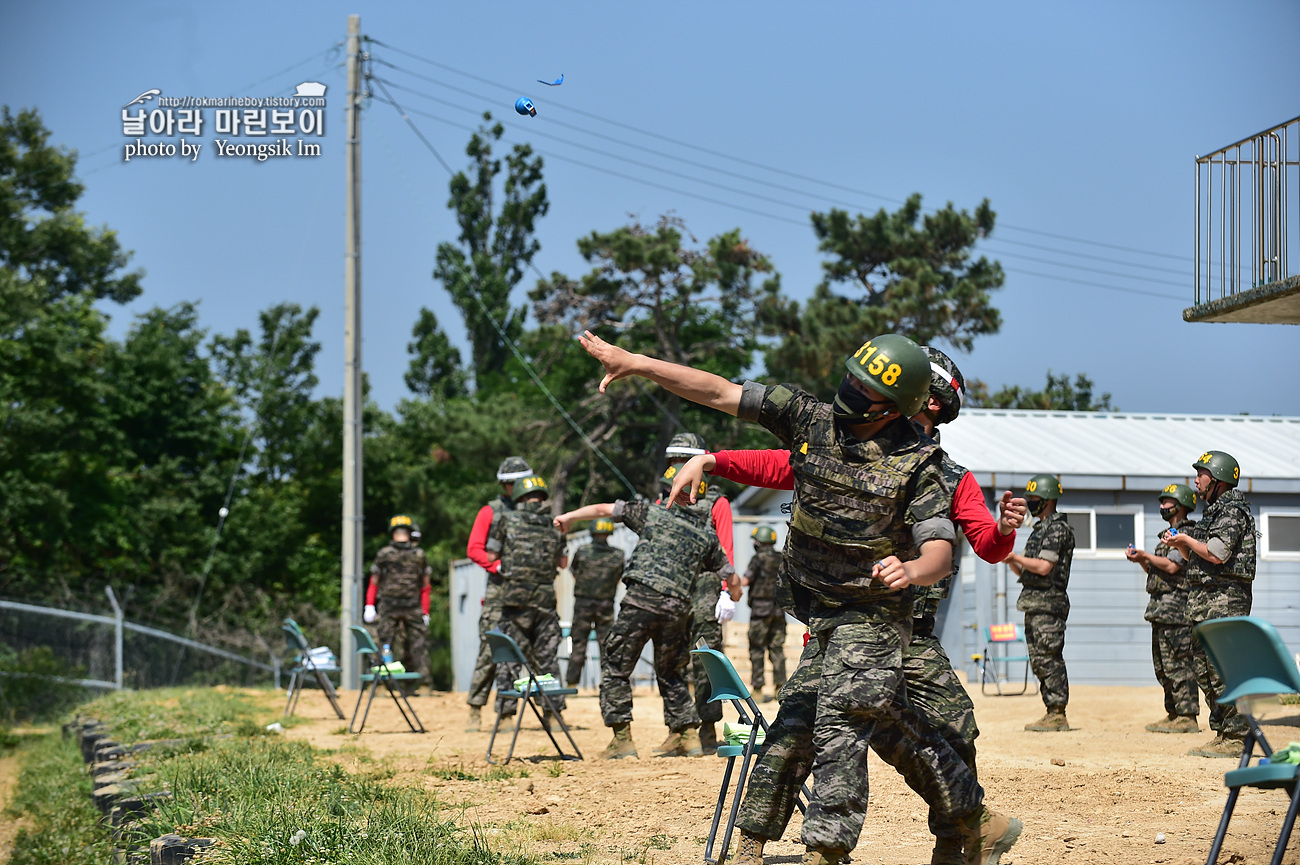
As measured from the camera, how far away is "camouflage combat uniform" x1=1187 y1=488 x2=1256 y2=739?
9195 millimetres

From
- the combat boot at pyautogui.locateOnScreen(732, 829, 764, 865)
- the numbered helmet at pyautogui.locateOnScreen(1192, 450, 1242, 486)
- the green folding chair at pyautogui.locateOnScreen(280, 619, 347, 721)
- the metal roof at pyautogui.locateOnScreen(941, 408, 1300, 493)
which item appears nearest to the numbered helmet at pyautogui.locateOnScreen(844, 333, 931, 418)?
A: the combat boot at pyautogui.locateOnScreen(732, 829, 764, 865)

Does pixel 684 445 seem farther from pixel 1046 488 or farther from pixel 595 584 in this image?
pixel 595 584

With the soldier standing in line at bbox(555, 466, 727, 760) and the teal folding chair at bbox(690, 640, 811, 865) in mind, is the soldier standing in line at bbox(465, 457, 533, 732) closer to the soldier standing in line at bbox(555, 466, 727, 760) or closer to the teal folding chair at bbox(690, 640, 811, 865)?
the soldier standing in line at bbox(555, 466, 727, 760)

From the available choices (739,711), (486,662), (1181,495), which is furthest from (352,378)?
(739,711)

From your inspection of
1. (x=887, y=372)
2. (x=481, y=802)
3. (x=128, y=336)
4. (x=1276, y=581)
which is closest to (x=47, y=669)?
(x=481, y=802)

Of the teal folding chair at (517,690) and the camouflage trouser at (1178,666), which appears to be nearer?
the teal folding chair at (517,690)

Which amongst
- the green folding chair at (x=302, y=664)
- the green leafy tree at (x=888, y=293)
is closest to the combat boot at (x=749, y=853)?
the green folding chair at (x=302, y=664)

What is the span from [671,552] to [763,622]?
6956mm

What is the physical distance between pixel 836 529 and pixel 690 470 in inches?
22.9

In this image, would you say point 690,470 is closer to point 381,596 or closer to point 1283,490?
point 381,596

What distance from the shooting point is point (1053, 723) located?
438 inches

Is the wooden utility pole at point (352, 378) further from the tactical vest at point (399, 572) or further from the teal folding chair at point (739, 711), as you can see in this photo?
the teal folding chair at point (739, 711)

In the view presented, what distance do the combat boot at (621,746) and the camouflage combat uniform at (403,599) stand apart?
21.8ft

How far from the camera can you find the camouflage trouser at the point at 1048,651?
10.9m
